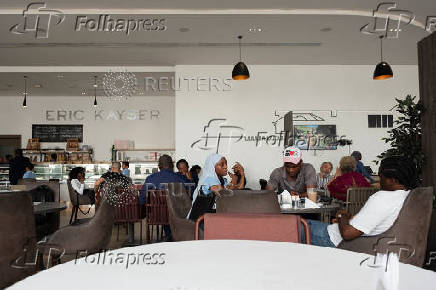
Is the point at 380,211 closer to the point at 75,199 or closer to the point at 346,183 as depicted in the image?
the point at 346,183

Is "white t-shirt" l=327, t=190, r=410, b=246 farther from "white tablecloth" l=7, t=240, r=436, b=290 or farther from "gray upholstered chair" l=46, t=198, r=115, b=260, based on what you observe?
"gray upholstered chair" l=46, t=198, r=115, b=260

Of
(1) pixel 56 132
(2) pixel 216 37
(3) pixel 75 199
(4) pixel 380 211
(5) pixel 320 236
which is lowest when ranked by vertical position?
(3) pixel 75 199

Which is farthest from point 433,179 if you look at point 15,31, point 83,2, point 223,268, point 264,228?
point 15,31

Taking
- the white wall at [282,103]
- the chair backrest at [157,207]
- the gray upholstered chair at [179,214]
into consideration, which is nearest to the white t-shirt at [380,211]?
the gray upholstered chair at [179,214]

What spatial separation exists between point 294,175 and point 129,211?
2.44m

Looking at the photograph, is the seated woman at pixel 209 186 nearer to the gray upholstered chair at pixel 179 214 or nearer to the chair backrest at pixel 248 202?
the gray upholstered chair at pixel 179 214

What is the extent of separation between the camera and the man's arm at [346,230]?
216 cm

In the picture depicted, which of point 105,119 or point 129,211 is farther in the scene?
point 105,119

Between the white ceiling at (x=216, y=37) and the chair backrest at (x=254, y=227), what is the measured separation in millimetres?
4232

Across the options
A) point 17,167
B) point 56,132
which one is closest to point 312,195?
point 17,167

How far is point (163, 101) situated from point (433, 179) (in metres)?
7.86

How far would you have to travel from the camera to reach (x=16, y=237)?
2.38 m

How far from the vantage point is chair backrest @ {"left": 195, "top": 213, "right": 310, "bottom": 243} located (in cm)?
158

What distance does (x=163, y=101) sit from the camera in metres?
11.2
